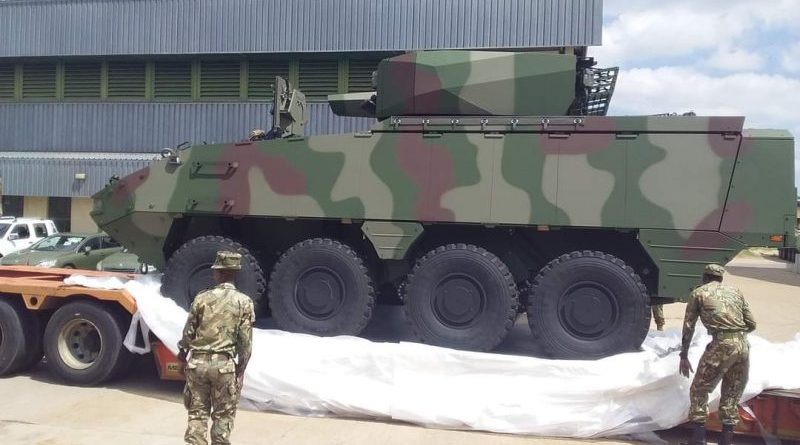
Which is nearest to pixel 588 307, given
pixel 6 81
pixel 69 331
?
pixel 69 331

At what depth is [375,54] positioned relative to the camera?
1591 centimetres

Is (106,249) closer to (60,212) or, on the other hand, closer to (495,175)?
(60,212)

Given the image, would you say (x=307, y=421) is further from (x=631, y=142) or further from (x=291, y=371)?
(x=631, y=142)

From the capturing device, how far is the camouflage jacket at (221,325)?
4.04m

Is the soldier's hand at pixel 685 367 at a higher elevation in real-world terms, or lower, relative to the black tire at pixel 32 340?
higher

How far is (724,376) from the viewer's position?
481 cm

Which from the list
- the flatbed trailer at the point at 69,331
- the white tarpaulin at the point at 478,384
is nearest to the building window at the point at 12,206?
the flatbed trailer at the point at 69,331

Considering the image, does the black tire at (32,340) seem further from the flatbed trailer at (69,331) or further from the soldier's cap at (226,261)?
the soldier's cap at (226,261)

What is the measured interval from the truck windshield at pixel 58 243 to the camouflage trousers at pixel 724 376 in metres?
13.4

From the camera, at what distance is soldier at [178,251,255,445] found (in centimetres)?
399

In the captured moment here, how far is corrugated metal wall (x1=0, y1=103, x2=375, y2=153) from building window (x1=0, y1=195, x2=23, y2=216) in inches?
63.5

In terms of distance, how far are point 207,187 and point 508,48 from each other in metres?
10.2

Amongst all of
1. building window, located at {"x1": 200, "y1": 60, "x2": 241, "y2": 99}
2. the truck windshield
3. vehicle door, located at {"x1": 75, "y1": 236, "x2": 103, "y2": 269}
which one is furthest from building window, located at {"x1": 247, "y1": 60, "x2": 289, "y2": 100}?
the truck windshield

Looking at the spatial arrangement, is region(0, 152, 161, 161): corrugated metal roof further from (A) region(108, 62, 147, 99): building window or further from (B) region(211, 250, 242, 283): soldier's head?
(B) region(211, 250, 242, 283): soldier's head
